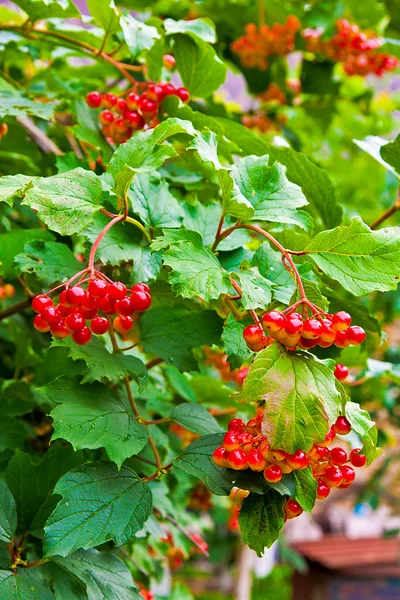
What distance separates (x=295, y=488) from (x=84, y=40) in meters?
0.84

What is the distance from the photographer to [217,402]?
45.9 inches

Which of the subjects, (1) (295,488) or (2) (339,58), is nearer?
(1) (295,488)

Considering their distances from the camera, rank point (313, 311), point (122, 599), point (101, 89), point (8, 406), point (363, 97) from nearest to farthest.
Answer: point (313, 311) → point (122, 599) → point (8, 406) → point (101, 89) → point (363, 97)

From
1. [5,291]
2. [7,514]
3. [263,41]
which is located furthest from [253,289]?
[263,41]

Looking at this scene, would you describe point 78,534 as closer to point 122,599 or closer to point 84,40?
point 122,599

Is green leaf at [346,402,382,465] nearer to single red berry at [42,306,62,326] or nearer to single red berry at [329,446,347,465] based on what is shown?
single red berry at [329,446,347,465]

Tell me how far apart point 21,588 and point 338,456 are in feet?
1.16

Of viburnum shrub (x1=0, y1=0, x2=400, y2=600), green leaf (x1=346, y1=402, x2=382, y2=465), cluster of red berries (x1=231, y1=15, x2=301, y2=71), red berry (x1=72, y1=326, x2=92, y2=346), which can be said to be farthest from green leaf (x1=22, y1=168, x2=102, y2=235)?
cluster of red berries (x1=231, y1=15, x2=301, y2=71)

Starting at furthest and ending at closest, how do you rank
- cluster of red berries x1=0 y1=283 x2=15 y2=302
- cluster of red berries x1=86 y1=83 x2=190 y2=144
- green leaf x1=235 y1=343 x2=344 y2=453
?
cluster of red berries x1=0 y1=283 x2=15 y2=302, cluster of red berries x1=86 y1=83 x2=190 y2=144, green leaf x1=235 y1=343 x2=344 y2=453

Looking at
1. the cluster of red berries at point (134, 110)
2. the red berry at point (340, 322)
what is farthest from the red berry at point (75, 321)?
the cluster of red berries at point (134, 110)

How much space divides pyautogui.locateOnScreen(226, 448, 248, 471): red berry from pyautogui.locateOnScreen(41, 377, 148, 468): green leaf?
0.11 m

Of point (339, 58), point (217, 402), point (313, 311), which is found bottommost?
point (217, 402)

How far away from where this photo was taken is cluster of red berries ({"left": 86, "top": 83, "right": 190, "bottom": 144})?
3.04ft

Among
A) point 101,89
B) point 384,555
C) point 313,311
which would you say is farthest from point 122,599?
point 384,555
